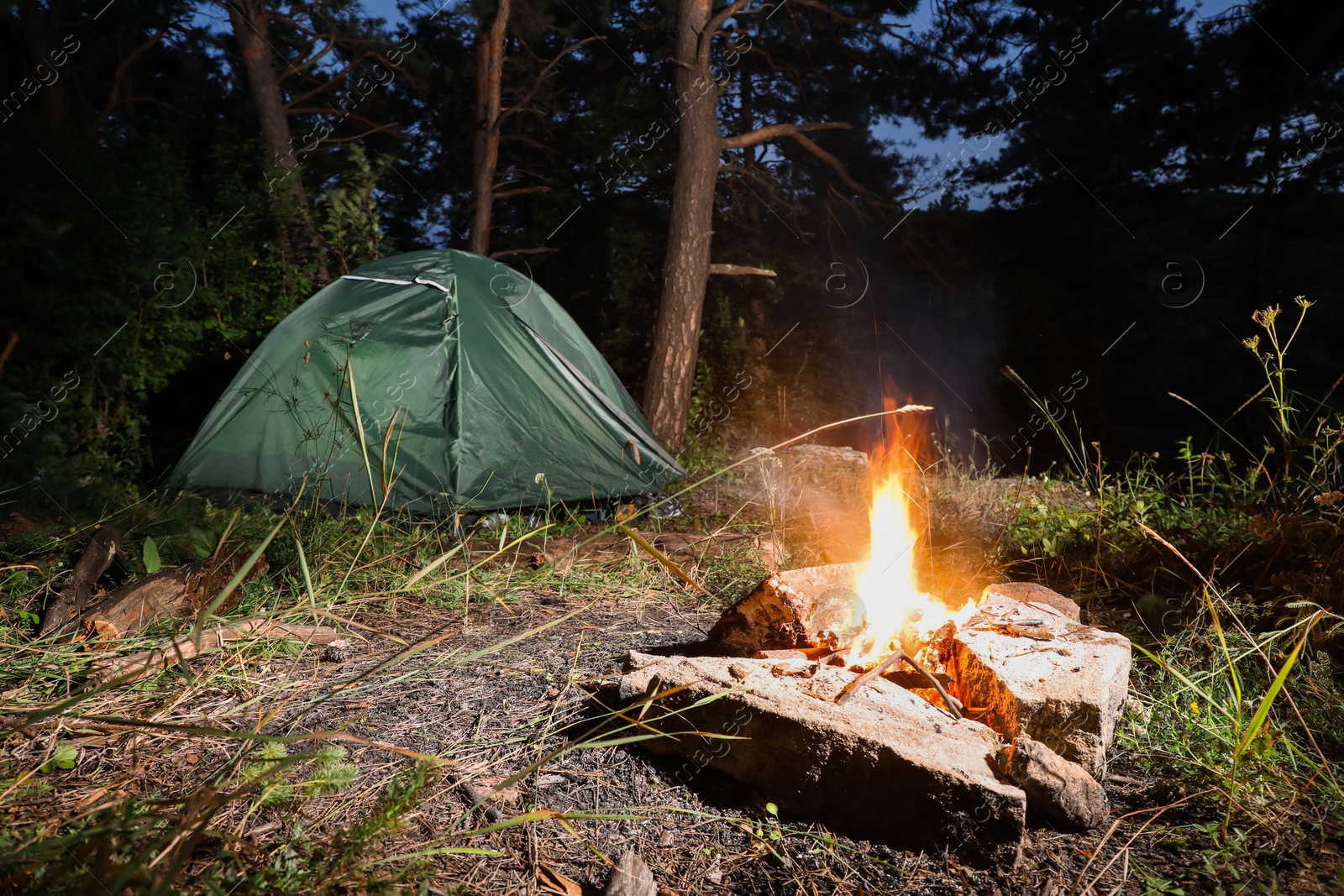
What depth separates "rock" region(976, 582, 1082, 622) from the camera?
2.66 m

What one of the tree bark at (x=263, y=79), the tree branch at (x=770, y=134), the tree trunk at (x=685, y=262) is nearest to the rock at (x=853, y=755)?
the tree trunk at (x=685, y=262)

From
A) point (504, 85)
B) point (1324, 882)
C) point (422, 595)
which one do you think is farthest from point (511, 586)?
point (504, 85)

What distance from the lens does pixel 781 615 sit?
2344 mm

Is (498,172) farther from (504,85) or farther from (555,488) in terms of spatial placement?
(555,488)

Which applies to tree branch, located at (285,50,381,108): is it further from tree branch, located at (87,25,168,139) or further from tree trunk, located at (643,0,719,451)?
tree trunk, located at (643,0,719,451)

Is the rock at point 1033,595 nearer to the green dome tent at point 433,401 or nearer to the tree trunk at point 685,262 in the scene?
the green dome tent at point 433,401

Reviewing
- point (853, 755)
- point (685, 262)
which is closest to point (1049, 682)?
point (853, 755)

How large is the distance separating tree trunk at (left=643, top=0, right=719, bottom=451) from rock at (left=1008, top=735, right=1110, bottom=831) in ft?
18.4

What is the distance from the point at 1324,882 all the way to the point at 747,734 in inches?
45.1

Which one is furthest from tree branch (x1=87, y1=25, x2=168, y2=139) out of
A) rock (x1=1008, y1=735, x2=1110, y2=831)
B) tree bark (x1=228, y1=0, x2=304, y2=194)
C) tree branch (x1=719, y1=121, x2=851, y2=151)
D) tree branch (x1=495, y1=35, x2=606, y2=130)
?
rock (x1=1008, y1=735, x2=1110, y2=831)

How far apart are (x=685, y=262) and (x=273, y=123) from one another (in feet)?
18.3

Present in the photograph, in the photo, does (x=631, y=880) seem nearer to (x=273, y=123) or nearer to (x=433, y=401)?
(x=433, y=401)

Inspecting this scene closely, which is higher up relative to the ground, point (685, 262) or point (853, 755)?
point (685, 262)

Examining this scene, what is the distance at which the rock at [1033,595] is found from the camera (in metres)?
2.66
